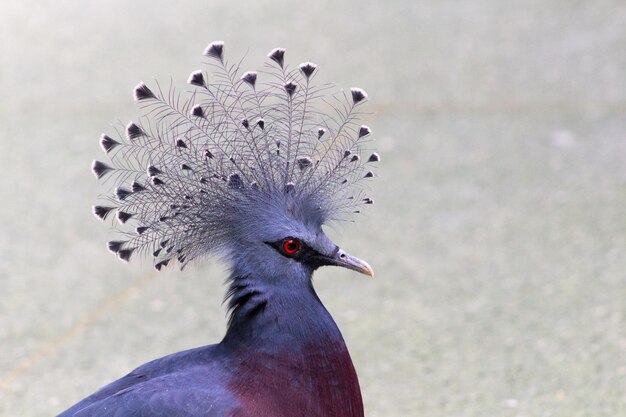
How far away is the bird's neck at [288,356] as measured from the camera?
253 centimetres

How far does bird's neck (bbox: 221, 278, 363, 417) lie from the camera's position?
253 centimetres

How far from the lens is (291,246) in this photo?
2.62 metres

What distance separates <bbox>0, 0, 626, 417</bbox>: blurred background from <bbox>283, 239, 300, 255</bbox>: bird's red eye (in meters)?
0.45

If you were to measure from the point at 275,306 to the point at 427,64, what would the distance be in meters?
4.43

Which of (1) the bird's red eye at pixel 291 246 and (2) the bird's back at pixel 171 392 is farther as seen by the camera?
(1) the bird's red eye at pixel 291 246

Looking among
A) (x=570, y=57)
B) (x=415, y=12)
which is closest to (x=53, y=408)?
(x=570, y=57)

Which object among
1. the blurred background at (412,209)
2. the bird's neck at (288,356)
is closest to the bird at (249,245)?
the bird's neck at (288,356)

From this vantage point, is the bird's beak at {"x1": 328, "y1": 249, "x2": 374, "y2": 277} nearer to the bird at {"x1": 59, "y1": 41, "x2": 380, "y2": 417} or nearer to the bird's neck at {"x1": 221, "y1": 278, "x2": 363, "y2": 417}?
the bird at {"x1": 59, "y1": 41, "x2": 380, "y2": 417}

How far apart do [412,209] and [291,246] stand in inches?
96.3

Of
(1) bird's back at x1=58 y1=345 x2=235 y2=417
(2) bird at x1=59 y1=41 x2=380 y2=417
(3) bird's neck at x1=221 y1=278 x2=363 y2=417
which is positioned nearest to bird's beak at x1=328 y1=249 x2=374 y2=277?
(2) bird at x1=59 y1=41 x2=380 y2=417

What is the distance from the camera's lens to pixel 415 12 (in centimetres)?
779

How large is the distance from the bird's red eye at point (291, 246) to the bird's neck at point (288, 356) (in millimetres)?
105

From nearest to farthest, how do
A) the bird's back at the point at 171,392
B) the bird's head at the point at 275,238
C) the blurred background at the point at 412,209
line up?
the bird's back at the point at 171,392 → the bird's head at the point at 275,238 → the blurred background at the point at 412,209

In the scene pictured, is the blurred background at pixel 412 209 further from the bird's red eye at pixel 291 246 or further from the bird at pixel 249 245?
the bird's red eye at pixel 291 246
